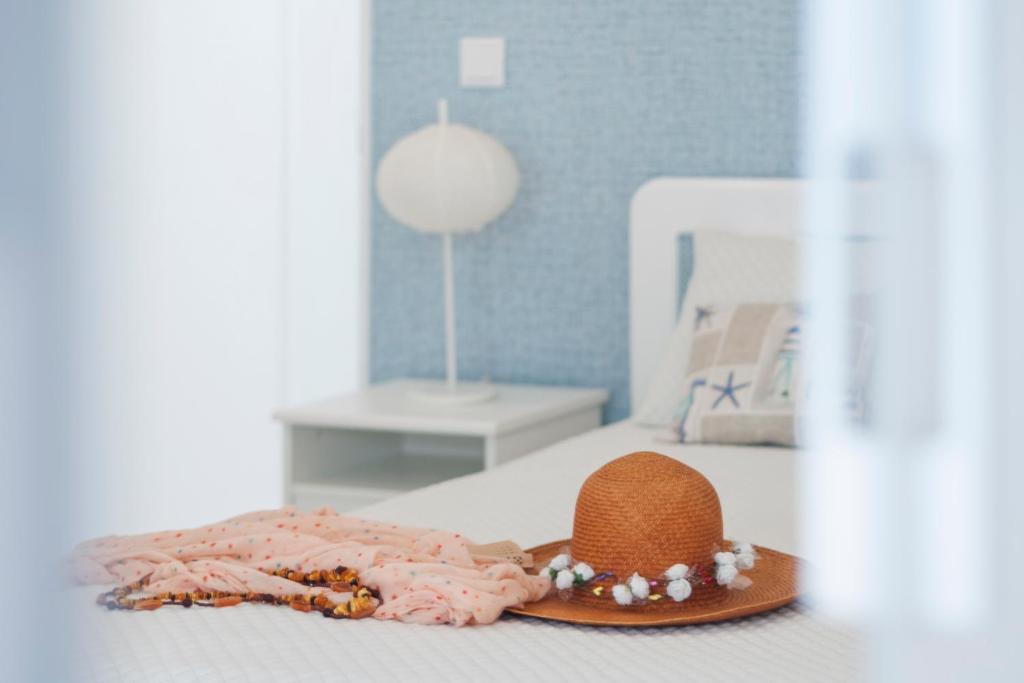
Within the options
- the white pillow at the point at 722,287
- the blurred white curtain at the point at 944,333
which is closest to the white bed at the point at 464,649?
the blurred white curtain at the point at 944,333

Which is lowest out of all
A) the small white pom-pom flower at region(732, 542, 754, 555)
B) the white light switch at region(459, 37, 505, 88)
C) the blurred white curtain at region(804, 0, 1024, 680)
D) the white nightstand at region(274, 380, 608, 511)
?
the white nightstand at region(274, 380, 608, 511)

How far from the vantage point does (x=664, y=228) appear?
8.72ft

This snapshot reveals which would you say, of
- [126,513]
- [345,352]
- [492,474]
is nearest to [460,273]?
[345,352]

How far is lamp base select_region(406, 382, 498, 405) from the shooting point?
2570mm

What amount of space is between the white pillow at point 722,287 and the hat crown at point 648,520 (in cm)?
108

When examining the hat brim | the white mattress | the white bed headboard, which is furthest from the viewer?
the white bed headboard

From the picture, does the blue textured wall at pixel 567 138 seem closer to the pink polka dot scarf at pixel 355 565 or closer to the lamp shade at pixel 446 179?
the lamp shade at pixel 446 179

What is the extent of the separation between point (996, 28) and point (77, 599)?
1.01ft

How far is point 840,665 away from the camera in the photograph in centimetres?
106

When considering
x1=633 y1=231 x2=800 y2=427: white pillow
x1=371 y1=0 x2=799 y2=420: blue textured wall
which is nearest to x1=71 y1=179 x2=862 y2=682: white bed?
x1=633 y1=231 x2=800 y2=427: white pillow

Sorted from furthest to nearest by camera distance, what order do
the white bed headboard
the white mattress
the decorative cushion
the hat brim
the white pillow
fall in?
the white bed headboard, the white pillow, the decorative cushion, the hat brim, the white mattress

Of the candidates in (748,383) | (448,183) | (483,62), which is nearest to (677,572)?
(748,383)

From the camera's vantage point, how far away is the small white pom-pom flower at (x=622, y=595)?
3.89ft

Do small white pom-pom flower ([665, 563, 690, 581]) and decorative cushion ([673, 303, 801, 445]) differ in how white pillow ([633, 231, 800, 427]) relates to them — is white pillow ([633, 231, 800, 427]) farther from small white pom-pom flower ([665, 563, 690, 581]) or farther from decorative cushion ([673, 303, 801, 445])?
small white pom-pom flower ([665, 563, 690, 581])
